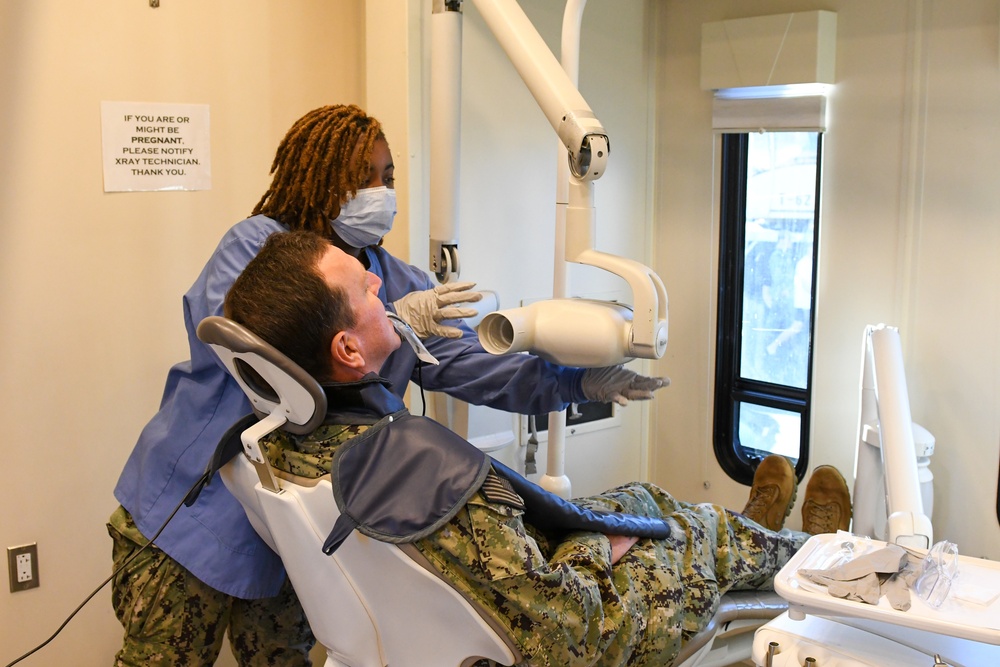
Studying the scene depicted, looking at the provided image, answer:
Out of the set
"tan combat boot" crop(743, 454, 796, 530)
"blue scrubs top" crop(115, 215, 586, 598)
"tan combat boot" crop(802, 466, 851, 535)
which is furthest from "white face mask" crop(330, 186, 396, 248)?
"tan combat boot" crop(802, 466, 851, 535)

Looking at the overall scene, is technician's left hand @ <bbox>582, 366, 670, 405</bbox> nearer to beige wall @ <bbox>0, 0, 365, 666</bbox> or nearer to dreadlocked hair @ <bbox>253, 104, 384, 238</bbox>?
dreadlocked hair @ <bbox>253, 104, 384, 238</bbox>

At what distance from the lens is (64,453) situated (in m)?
2.32

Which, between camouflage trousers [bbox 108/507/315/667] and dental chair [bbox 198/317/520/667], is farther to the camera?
camouflage trousers [bbox 108/507/315/667]

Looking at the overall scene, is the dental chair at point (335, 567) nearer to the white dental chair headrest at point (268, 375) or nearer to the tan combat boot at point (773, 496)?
the white dental chair headrest at point (268, 375)

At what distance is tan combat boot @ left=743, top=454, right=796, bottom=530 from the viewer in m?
2.53

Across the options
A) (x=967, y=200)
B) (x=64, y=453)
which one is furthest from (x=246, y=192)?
(x=967, y=200)

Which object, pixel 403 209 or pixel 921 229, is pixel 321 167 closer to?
pixel 403 209

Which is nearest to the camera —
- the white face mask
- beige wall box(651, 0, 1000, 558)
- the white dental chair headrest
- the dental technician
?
the white dental chair headrest

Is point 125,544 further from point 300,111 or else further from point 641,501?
point 300,111

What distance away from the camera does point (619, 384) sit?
1810 mm

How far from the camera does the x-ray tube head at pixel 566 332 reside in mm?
1663

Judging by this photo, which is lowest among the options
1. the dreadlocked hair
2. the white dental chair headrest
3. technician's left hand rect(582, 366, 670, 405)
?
technician's left hand rect(582, 366, 670, 405)

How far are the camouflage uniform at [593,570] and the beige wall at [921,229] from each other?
0.93 meters

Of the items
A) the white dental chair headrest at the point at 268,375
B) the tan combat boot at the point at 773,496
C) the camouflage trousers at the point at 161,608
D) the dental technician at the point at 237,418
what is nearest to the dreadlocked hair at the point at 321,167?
the dental technician at the point at 237,418
